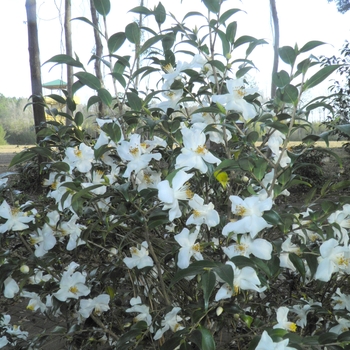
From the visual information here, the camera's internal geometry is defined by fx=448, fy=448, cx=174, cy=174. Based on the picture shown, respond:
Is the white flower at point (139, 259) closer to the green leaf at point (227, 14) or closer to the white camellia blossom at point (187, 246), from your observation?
the white camellia blossom at point (187, 246)

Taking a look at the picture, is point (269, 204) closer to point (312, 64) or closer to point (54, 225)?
point (312, 64)

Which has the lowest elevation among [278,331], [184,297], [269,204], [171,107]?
[184,297]

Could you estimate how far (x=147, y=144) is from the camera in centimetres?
91

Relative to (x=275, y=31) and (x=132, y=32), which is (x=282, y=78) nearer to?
(x=132, y=32)

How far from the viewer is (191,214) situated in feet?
3.10

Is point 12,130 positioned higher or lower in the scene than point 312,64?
lower

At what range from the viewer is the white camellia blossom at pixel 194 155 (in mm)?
774

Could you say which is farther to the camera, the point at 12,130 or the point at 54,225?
the point at 12,130

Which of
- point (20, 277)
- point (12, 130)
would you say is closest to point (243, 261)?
point (20, 277)

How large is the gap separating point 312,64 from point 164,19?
339 millimetres

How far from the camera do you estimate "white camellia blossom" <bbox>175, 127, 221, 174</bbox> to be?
774mm

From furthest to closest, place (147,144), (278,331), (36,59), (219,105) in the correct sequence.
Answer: (36,59) → (147,144) → (219,105) → (278,331)

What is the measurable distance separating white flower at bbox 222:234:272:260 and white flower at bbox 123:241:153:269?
210 millimetres

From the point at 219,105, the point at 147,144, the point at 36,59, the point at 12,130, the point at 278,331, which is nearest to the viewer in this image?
the point at 278,331
